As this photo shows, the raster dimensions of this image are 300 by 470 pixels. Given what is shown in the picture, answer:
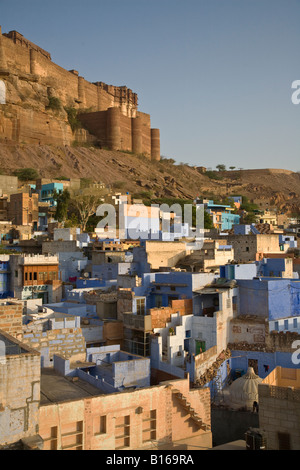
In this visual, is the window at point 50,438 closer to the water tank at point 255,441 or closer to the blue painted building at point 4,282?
the water tank at point 255,441

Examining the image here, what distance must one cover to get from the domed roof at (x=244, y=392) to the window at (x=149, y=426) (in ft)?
13.5

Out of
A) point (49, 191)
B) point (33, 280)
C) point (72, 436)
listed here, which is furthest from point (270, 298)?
point (49, 191)

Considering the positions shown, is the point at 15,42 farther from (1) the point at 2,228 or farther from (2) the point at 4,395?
(2) the point at 4,395

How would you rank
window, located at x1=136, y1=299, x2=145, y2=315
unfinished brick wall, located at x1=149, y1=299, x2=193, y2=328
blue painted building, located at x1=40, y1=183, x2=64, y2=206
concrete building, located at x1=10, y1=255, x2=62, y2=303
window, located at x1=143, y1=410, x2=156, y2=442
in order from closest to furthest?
window, located at x1=143, y1=410, x2=156, y2=442 → unfinished brick wall, located at x1=149, y1=299, x2=193, y2=328 → window, located at x1=136, y1=299, x2=145, y2=315 → concrete building, located at x1=10, y1=255, x2=62, y2=303 → blue painted building, located at x1=40, y1=183, x2=64, y2=206

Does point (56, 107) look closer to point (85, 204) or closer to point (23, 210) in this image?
point (85, 204)

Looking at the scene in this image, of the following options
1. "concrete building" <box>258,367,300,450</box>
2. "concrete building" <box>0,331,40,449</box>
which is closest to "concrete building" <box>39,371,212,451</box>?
"concrete building" <box>0,331,40,449</box>

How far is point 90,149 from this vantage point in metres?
62.8

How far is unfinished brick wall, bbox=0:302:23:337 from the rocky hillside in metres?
41.3

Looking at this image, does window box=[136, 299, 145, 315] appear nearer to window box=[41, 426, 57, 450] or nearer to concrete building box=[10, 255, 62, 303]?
concrete building box=[10, 255, 62, 303]

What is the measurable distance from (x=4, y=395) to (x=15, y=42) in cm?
6328

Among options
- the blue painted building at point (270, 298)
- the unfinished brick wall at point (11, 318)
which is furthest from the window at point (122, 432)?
the blue painted building at point (270, 298)

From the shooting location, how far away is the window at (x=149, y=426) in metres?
7.64

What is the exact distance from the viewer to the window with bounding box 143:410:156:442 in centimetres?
764

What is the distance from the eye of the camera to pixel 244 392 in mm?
11234
